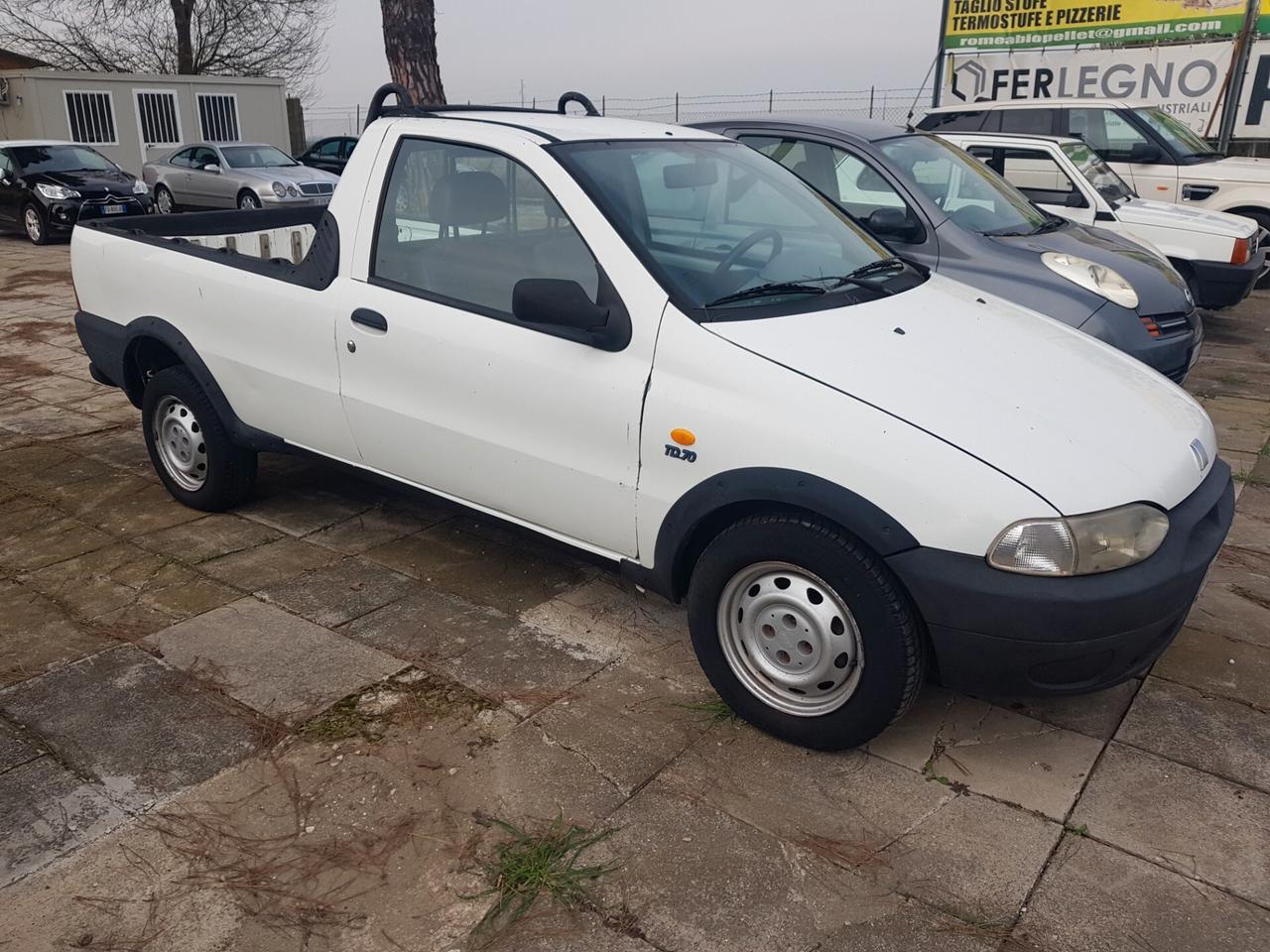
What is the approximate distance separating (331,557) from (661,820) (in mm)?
2317

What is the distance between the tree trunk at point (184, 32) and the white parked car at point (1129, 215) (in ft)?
92.2

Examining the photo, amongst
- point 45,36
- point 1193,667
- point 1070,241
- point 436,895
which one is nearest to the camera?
point 436,895

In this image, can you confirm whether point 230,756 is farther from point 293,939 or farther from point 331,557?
point 331,557

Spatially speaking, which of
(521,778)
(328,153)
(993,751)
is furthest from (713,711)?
Answer: (328,153)

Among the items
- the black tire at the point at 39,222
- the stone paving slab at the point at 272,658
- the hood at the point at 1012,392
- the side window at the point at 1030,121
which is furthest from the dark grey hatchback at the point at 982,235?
the black tire at the point at 39,222

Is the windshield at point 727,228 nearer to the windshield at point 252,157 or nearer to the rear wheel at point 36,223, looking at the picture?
the rear wheel at point 36,223

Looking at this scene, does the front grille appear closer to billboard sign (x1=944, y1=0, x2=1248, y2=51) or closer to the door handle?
the door handle

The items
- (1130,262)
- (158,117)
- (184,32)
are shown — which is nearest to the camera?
(1130,262)

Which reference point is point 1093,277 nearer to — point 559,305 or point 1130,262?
point 1130,262

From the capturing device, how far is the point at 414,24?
1120cm

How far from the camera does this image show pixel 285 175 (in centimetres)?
1811

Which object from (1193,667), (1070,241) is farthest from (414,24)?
(1193,667)

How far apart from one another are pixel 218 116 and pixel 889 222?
25510 millimetres

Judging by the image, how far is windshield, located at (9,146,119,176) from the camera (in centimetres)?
1667
